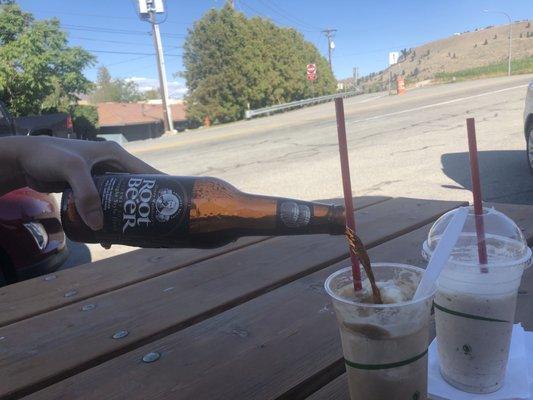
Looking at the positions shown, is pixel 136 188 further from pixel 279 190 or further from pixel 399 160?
pixel 399 160

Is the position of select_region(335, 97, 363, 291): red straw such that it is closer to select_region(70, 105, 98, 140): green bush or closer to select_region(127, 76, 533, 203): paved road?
select_region(127, 76, 533, 203): paved road

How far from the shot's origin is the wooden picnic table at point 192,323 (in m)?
1.05

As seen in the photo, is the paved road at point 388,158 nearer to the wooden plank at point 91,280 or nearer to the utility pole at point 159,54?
the wooden plank at point 91,280

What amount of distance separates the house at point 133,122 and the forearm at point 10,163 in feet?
134

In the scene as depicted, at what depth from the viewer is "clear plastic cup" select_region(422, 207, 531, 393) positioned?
35.0 inches

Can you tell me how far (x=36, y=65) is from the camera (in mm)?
26125

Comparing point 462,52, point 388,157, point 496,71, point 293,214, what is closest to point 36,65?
point 388,157

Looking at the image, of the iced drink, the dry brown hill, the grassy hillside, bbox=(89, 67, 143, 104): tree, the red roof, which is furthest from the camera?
bbox=(89, 67, 143, 104): tree

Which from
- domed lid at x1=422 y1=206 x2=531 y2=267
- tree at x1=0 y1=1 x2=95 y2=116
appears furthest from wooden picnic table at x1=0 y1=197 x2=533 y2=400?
tree at x1=0 y1=1 x2=95 y2=116

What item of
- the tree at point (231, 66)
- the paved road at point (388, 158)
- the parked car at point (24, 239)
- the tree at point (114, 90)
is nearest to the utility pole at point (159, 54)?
the tree at point (231, 66)

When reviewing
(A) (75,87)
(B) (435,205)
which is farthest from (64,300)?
(A) (75,87)

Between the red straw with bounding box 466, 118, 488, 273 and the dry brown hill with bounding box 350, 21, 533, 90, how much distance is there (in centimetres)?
5942

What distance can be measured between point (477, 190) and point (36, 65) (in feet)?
94.3

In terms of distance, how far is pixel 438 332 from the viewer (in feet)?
3.23
